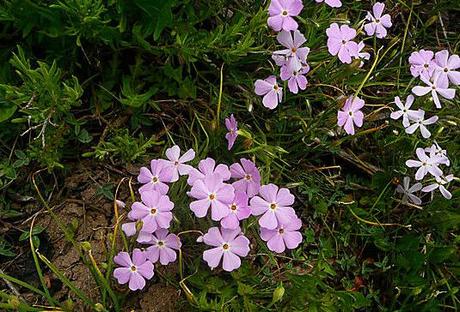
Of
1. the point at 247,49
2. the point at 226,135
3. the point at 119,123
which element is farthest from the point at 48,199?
the point at 247,49

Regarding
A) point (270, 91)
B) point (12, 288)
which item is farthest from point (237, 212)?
point (12, 288)

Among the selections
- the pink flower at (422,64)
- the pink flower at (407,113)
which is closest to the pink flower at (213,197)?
the pink flower at (407,113)

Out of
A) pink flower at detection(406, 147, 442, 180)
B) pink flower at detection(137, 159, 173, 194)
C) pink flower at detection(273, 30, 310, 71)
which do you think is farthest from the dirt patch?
pink flower at detection(406, 147, 442, 180)

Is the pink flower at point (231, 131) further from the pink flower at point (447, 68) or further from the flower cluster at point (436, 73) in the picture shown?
the pink flower at point (447, 68)

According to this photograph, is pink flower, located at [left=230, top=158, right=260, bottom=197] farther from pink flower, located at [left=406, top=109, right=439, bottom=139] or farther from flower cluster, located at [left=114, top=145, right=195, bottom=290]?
pink flower, located at [left=406, top=109, right=439, bottom=139]

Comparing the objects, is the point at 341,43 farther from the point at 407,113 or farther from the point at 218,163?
the point at 218,163

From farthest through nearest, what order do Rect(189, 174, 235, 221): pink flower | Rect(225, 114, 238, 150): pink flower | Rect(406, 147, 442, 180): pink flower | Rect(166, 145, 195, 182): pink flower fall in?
Rect(406, 147, 442, 180): pink flower < Rect(225, 114, 238, 150): pink flower < Rect(166, 145, 195, 182): pink flower < Rect(189, 174, 235, 221): pink flower

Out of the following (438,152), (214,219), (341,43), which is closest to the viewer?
(214,219)
